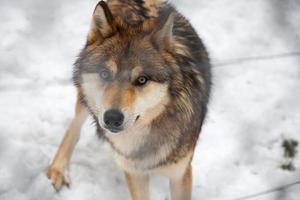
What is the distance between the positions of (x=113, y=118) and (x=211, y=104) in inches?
73.0

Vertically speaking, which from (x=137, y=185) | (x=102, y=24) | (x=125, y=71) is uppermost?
(x=102, y=24)

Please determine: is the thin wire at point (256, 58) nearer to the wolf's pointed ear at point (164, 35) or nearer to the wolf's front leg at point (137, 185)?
the wolf's front leg at point (137, 185)

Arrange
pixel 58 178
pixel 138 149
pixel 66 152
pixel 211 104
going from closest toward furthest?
pixel 138 149, pixel 58 178, pixel 66 152, pixel 211 104

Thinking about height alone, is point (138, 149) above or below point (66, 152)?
above

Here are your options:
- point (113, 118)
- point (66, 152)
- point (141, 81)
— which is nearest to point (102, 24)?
point (141, 81)

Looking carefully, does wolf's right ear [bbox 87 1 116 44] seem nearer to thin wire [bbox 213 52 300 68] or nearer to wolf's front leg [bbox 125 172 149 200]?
wolf's front leg [bbox 125 172 149 200]

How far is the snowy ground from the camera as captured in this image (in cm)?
383

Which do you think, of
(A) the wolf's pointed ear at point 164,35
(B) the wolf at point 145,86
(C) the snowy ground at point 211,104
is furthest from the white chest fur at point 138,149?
(C) the snowy ground at point 211,104

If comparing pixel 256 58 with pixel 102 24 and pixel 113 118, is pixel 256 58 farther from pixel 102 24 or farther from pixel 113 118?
pixel 113 118

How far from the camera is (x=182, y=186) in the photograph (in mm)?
3357

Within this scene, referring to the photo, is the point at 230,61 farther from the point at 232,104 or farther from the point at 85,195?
the point at 85,195

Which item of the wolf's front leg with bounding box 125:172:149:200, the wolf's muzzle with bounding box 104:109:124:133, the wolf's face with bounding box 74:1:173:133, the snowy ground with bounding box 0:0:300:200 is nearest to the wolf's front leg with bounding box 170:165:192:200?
the wolf's front leg with bounding box 125:172:149:200

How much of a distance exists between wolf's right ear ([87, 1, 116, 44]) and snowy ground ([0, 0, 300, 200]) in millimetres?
1409

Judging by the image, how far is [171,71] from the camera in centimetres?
275
